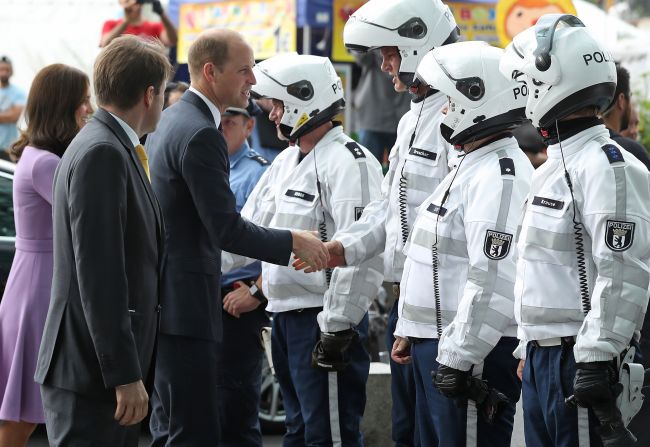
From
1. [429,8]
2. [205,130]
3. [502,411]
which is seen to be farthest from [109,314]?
[429,8]

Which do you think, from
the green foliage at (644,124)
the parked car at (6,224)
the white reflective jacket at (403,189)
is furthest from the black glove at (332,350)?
the green foliage at (644,124)

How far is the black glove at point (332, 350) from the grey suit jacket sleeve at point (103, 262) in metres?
1.77

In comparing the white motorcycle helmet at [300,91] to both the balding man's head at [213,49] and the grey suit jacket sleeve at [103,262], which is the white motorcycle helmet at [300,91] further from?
the grey suit jacket sleeve at [103,262]

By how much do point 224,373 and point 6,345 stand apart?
1.54 meters

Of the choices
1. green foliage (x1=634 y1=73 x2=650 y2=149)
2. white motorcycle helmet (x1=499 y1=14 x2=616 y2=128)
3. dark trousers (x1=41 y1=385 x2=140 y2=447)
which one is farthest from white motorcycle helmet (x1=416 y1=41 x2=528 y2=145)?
green foliage (x1=634 y1=73 x2=650 y2=149)

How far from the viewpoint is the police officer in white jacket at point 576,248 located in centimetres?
428

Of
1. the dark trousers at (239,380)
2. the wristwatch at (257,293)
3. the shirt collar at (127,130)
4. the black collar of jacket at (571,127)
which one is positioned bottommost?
the dark trousers at (239,380)

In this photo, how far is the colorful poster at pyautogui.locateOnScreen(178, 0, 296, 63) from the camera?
11.7 m

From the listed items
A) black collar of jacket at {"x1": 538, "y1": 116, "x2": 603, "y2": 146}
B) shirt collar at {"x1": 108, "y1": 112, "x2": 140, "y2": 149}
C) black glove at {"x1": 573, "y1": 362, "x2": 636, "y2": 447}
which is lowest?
black glove at {"x1": 573, "y1": 362, "x2": 636, "y2": 447}

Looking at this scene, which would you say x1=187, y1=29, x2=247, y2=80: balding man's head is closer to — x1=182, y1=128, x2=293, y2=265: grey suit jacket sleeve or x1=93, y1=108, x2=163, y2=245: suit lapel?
x1=182, y1=128, x2=293, y2=265: grey suit jacket sleeve

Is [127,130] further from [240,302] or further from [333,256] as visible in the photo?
[240,302]

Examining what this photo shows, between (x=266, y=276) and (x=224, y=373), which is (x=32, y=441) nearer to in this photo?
(x=224, y=373)

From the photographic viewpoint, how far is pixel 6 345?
19.1 ft

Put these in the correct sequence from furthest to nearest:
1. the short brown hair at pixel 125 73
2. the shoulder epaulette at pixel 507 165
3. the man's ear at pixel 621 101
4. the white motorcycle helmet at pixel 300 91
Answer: the man's ear at pixel 621 101, the white motorcycle helmet at pixel 300 91, the shoulder epaulette at pixel 507 165, the short brown hair at pixel 125 73
